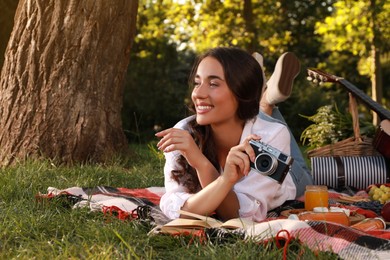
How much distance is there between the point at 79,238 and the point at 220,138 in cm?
96

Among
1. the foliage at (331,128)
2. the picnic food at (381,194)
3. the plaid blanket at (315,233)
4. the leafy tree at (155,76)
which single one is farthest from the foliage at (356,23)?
the plaid blanket at (315,233)

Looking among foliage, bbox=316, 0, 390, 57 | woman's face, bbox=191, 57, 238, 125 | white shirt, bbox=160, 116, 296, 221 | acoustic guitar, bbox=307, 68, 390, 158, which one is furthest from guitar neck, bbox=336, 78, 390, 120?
foliage, bbox=316, 0, 390, 57

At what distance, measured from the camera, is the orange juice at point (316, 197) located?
3.64 meters

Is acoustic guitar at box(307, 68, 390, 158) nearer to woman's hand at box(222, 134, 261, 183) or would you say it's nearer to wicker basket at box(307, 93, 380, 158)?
wicker basket at box(307, 93, 380, 158)

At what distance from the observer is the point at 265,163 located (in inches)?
119

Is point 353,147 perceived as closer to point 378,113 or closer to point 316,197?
point 378,113

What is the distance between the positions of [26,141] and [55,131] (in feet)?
0.80

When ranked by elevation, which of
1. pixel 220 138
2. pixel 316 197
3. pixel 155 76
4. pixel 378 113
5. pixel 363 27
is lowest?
pixel 155 76

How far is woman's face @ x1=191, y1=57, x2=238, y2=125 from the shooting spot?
133 inches

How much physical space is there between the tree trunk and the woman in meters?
2.18

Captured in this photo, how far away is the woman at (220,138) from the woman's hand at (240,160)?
0.09m

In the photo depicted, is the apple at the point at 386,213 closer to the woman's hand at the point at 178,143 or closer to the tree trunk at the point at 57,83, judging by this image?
the woman's hand at the point at 178,143

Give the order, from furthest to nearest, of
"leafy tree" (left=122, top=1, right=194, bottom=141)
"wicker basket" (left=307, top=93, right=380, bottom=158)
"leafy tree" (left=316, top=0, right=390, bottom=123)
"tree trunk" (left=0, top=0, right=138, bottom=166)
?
"leafy tree" (left=122, top=1, right=194, bottom=141), "leafy tree" (left=316, top=0, right=390, bottom=123), "wicker basket" (left=307, top=93, right=380, bottom=158), "tree trunk" (left=0, top=0, right=138, bottom=166)

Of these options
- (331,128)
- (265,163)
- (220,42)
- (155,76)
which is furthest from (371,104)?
(220,42)
